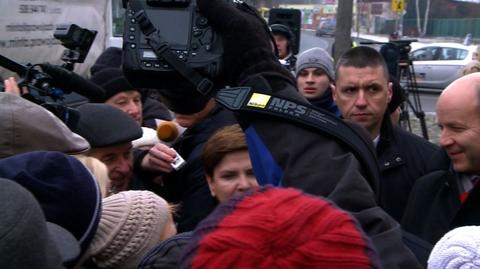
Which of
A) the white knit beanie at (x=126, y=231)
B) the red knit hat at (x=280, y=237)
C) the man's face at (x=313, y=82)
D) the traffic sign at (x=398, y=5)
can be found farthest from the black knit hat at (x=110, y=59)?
the traffic sign at (x=398, y=5)

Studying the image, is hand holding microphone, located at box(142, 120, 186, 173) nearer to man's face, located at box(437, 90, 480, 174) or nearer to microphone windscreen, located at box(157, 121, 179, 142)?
microphone windscreen, located at box(157, 121, 179, 142)

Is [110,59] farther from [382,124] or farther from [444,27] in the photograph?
[444,27]

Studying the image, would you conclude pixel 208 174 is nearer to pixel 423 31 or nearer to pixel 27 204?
pixel 27 204

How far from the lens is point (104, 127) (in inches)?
104

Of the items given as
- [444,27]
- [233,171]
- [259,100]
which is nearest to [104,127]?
[233,171]

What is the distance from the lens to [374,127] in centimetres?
332

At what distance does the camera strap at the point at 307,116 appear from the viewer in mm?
1497

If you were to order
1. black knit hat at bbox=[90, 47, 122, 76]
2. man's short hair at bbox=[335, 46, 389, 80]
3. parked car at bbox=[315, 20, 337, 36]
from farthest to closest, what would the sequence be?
parked car at bbox=[315, 20, 337, 36] → black knit hat at bbox=[90, 47, 122, 76] → man's short hair at bbox=[335, 46, 389, 80]

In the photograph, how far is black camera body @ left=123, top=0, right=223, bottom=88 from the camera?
1892 mm

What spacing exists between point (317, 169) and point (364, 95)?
2.02 meters

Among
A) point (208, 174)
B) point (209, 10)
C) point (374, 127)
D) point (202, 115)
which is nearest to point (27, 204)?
point (209, 10)

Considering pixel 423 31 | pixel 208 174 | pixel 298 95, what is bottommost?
pixel 423 31

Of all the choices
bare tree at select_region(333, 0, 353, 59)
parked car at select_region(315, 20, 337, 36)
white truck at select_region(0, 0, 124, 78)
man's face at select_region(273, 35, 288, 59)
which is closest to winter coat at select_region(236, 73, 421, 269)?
white truck at select_region(0, 0, 124, 78)

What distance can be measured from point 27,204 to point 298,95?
2.30ft
